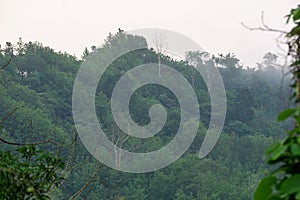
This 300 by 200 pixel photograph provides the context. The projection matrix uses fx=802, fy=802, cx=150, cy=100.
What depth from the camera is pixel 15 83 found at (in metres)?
38.3

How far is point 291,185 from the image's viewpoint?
1292 millimetres

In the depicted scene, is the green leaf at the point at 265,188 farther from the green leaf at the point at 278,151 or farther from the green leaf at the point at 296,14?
the green leaf at the point at 296,14

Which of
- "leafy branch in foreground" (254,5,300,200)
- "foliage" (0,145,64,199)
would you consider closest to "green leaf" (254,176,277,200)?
"leafy branch in foreground" (254,5,300,200)

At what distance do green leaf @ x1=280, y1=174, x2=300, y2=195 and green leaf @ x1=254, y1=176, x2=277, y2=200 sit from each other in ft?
0.23

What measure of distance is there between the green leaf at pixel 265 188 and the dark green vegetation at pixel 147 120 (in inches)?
1057

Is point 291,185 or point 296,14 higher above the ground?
point 296,14

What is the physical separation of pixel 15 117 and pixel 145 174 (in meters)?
6.27

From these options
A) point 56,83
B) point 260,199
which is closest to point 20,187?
point 260,199

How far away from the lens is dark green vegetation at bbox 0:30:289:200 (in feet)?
109

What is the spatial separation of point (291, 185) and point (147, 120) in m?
39.4

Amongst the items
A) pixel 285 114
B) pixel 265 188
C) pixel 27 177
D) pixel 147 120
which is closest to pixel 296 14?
pixel 285 114

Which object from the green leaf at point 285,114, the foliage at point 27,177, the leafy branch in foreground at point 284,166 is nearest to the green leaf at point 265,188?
the leafy branch in foreground at point 284,166

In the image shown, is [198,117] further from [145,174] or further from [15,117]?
[15,117]

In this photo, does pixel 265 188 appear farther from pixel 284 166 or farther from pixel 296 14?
pixel 296 14
